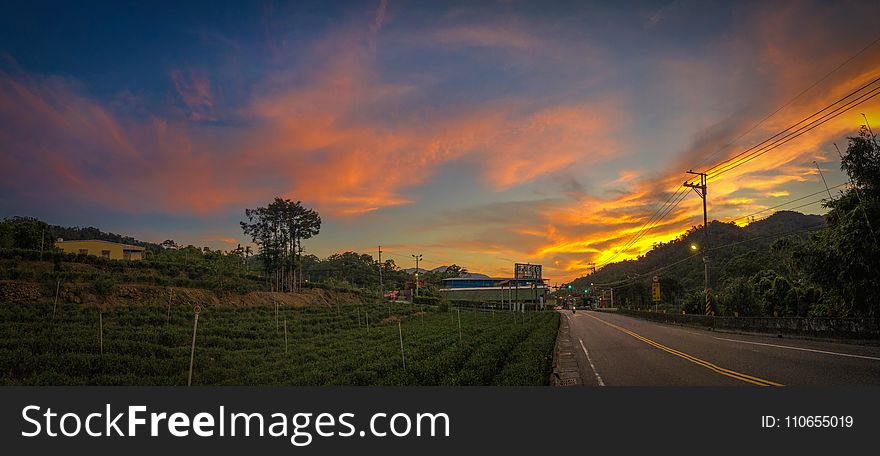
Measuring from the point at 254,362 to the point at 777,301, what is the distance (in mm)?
44396

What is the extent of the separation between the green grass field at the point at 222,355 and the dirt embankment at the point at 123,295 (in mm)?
2346

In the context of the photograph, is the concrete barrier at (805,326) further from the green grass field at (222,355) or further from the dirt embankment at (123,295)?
the dirt embankment at (123,295)

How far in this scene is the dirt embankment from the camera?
118 feet

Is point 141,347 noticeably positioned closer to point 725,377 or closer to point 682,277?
point 725,377

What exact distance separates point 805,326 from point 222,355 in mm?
34253

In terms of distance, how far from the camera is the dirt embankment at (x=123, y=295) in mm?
36062

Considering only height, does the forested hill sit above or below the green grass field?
above

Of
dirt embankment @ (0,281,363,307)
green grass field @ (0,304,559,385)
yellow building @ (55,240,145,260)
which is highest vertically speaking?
yellow building @ (55,240,145,260)

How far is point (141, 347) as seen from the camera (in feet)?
77.4

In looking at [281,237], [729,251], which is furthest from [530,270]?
[729,251]

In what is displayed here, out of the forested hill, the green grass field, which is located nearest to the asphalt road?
the green grass field

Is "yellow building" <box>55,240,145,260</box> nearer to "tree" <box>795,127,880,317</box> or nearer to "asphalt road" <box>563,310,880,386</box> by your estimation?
"asphalt road" <box>563,310,880,386</box>

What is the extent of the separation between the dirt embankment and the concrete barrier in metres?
46.1

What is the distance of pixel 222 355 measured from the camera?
84.2 feet
